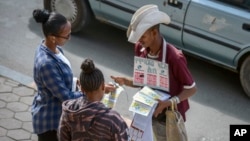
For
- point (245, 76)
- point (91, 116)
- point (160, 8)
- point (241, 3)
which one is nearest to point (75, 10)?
point (160, 8)

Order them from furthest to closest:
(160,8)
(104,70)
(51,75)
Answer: (104,70) → (160,8) → (51,75)

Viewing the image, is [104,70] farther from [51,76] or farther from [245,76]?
[51,76]

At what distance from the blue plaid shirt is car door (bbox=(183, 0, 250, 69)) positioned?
258 centimetres

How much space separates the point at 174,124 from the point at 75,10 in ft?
12.0

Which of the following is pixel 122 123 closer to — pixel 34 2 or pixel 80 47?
pixel 80 47

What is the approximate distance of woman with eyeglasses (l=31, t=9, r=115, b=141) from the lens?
11.5 ft

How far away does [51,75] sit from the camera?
349 cm

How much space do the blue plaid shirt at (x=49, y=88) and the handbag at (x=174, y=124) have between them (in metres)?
0.71

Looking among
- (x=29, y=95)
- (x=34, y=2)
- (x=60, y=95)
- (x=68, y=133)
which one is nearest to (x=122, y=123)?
(x=68, y=133)

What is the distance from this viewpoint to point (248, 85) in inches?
228

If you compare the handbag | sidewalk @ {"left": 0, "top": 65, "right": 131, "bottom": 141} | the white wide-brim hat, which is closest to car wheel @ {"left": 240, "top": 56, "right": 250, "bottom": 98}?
sidewalk @ {"left": 0, "top": 65, "right": 131, "bottom": 141}

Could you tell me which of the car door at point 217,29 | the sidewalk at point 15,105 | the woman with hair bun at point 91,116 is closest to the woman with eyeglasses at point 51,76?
the woman with hair bun at point 91,116

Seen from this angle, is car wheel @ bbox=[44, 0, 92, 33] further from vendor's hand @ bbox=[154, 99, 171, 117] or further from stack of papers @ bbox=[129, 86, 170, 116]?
vendor's hand @ bbox=[154, 99, 171, 117]

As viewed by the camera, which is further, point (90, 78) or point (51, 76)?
point (51, 76)
